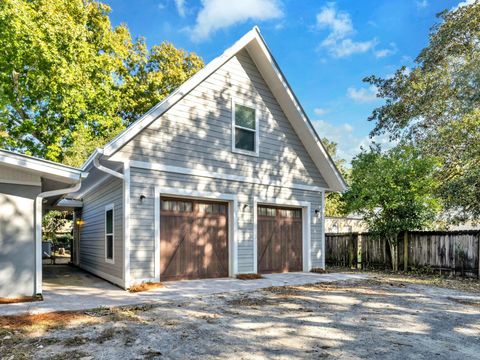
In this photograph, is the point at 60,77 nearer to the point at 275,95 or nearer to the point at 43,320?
the point at 275,95

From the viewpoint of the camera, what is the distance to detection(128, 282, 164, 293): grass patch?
7676 millimetres

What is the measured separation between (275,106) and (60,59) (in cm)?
1280

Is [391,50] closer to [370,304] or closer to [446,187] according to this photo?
[446,187]

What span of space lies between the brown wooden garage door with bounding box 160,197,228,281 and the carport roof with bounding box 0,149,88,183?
2.41 metres

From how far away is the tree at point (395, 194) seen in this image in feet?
39.2

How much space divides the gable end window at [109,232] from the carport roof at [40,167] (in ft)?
7.47

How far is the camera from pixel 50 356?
383cm

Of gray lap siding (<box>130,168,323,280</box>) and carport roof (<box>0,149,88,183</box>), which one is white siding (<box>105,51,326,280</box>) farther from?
carport roof (<box>0,149,88,183</box>)

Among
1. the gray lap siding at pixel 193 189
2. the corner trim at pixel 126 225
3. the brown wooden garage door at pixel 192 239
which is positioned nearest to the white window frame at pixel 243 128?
the gray lap siding at pixel 193 189

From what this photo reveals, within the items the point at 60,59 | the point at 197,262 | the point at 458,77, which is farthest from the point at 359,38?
the point at 197,262

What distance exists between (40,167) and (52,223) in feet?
56.0

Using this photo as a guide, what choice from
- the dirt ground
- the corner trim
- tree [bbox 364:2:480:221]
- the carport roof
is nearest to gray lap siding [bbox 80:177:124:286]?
the corner trim

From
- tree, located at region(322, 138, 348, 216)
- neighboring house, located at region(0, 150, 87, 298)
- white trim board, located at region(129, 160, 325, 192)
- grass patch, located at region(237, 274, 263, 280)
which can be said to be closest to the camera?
neighboring house, located at region(0, 150, 87, 298)

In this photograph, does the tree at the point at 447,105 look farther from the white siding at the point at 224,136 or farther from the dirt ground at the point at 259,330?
the dirt ground at the point at 259,330
